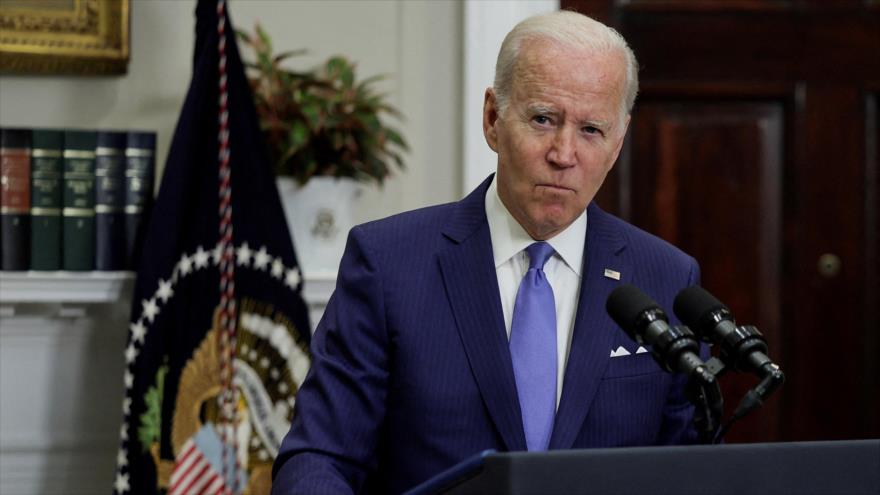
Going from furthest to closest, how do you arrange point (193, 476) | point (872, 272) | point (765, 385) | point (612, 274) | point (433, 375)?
1. point (872, 272)
2. point (193, 476)
3. point (612, 274)
4. point (433, 375)
5. point (765, 385)

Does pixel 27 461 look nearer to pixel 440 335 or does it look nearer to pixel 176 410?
pixel 176 410

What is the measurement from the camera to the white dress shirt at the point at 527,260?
75.4 inches

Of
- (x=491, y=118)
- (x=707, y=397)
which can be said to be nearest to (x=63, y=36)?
(x=491, y=118)

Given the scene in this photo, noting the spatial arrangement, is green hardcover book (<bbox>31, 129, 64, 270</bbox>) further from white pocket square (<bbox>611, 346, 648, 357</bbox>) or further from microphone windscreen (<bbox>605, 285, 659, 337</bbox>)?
microphone windscreen (<bbox>605, 285, 659, 337</bbox>)

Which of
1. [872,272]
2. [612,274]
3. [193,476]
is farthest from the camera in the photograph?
[872,272]

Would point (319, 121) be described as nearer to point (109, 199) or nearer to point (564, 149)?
point (109, 199)

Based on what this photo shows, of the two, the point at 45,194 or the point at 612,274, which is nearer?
the point at 612,274

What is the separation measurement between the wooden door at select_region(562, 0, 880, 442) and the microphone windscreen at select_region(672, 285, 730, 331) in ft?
7.60

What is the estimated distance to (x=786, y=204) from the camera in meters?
3.84

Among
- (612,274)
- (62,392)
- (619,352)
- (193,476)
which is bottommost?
(193,476)

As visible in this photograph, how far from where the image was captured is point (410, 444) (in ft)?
6.01

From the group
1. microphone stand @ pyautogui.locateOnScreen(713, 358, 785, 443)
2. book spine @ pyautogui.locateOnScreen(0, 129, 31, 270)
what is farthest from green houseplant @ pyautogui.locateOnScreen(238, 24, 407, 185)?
microphone stand @ pyautogui.locateOnScreen(713, 358, 785, 443)

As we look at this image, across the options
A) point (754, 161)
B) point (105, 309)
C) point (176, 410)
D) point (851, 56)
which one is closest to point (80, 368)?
point (105, 309)

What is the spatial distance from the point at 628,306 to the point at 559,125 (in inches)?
17.9
